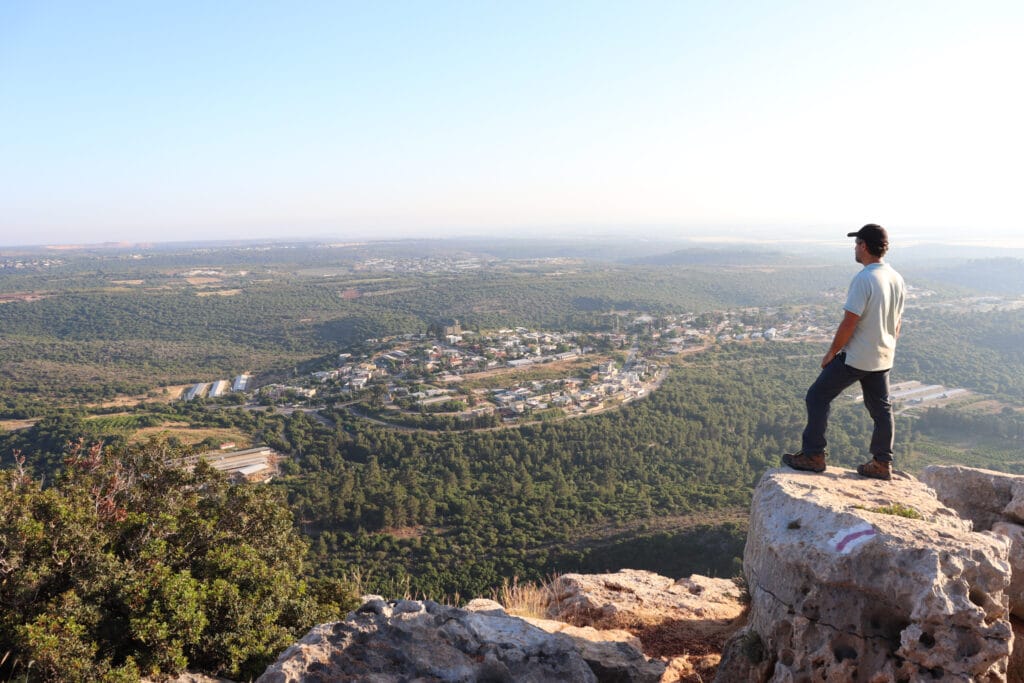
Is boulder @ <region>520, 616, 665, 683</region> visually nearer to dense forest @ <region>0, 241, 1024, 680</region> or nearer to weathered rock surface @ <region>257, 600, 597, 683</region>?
Result: weathered rock surface @ <region>257, 600, 597, 683</region>

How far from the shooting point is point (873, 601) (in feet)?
10.5

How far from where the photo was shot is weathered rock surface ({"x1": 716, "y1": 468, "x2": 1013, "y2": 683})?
2977 mm

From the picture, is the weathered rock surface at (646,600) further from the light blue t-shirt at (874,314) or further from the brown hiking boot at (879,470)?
the light blue t-shirt at (874,314)

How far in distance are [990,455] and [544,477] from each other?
2688cm

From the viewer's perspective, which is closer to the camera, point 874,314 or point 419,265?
point 874,314

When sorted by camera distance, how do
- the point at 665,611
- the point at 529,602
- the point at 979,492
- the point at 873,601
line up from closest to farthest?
the point at 873,601 < the point at 979,492 < the point at 665,611 < the point at 529,602

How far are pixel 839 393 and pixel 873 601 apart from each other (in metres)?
1.87

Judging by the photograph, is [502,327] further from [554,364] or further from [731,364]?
[731,364]

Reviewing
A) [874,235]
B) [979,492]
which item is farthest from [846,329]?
[979,492]

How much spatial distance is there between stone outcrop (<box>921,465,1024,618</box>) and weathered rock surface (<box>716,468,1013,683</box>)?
1.42 m

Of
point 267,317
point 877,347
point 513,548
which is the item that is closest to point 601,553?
point 513,548

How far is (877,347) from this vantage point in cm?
422

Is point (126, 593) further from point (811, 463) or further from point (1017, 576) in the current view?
point (1017, 576)

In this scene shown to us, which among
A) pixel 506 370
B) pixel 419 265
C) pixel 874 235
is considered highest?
pixel 419 265
